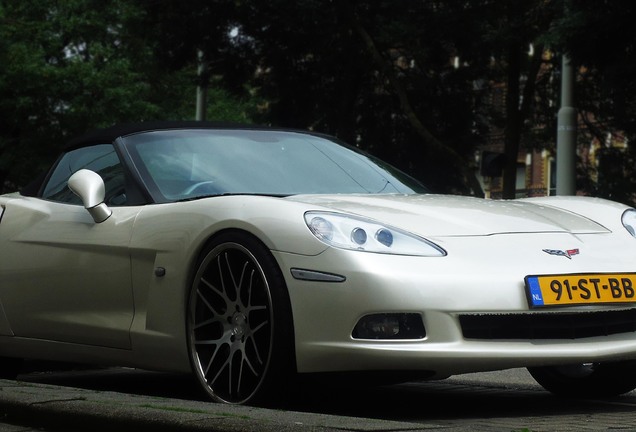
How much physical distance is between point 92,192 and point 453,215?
1.69 m

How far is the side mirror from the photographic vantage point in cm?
630

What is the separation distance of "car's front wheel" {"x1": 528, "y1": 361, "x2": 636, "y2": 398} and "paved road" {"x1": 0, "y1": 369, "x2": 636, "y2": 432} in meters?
0.08

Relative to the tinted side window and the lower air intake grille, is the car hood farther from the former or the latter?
the tinted side window

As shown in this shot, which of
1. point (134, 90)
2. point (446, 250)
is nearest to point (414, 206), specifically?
point (446, 250)

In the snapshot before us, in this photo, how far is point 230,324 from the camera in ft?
18.2

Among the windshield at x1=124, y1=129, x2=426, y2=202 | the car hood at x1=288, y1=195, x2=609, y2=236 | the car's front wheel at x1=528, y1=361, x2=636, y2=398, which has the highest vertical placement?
the windshield at x1=124, y1=129, x2=426, y2=202

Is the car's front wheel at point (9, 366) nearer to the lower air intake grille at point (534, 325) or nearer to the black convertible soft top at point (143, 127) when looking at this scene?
the black convertible soft top at point (143, 127)

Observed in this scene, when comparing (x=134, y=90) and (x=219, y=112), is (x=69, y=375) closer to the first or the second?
(x=134, y=90)

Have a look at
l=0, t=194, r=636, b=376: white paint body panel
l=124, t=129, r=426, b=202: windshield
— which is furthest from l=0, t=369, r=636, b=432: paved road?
l=124, t=129, r=426, b=202: windshield

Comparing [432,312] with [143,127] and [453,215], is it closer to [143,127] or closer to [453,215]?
[453,215]

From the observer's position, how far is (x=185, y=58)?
26547 millimetres

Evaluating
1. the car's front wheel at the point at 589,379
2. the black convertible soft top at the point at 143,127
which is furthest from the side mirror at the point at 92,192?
the car's front wheel at the point at 589,379

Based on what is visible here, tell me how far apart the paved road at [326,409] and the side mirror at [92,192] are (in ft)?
2.71

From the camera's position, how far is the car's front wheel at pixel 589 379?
6.33 meters
